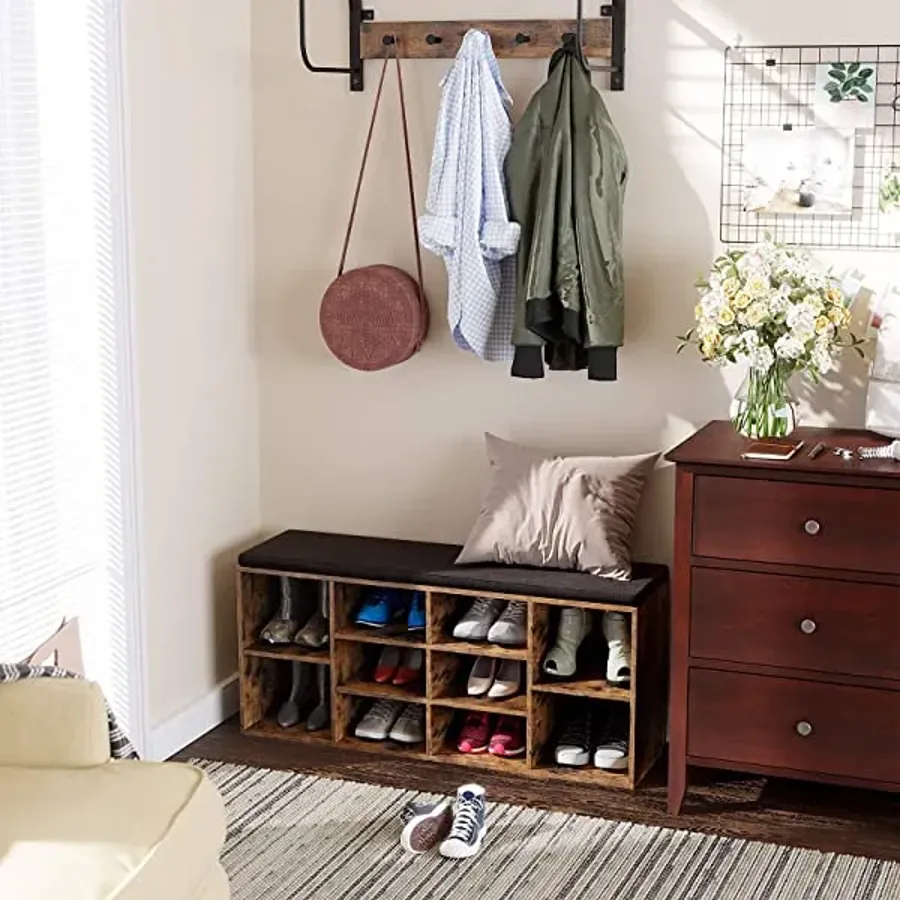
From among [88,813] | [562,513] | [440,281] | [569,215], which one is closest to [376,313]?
[440,281]

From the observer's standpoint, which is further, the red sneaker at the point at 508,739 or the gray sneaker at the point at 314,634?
the gray sneaker at the point at 314,634

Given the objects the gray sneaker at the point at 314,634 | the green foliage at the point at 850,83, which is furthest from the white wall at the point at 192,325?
the green foliage at the point at 850,83

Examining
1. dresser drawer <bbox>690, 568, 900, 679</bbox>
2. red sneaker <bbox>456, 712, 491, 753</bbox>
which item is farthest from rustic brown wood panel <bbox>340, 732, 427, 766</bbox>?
dresser drawer <bbox>690, 568, 900, 679</bbox>

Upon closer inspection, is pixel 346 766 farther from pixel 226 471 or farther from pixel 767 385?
pixel 767 385

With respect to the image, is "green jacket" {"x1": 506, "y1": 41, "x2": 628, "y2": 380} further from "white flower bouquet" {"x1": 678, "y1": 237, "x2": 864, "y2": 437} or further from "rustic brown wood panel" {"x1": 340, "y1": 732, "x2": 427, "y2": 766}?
"rustic brown wood panel" {"x1": 340, "y1": 732, "x2": 427, "y2": 766}

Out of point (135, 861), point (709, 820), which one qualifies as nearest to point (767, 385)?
point (709, 820)

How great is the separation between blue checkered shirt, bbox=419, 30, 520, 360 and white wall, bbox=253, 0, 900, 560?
0.17 metres

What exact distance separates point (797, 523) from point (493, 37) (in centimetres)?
143

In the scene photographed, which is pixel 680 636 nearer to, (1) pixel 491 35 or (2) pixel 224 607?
(2) pixel 224 607

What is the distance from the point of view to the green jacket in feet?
12.5

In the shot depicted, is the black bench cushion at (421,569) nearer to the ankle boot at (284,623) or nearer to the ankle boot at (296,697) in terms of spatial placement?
the ankle boot at (284,623)

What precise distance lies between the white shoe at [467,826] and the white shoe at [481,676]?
1.19ft

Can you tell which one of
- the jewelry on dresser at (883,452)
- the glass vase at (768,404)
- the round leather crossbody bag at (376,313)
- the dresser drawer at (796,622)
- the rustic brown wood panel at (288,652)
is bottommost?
the rustic brown wood panel at (288,652)

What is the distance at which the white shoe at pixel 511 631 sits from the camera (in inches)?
156
